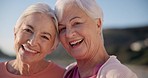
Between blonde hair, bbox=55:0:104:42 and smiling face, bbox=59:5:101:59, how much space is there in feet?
0.06

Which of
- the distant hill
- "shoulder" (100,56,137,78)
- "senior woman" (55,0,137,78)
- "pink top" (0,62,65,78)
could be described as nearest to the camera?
"shoulder" (100,56,137,78)

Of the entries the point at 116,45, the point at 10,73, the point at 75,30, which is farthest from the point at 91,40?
the point at 116,45

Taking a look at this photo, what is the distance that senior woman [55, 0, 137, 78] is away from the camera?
1.64 metres

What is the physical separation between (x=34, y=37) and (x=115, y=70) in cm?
42

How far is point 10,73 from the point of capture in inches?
70.1

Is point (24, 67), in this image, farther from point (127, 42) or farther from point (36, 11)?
point (127, 42)

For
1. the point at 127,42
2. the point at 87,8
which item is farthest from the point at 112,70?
the point at 127,42

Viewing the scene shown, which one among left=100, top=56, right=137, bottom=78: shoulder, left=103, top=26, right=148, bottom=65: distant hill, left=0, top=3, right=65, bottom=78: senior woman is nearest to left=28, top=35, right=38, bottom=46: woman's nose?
left=0, top=3, right=65, bottom=78: senior woman

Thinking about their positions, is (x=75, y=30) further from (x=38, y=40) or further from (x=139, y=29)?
(x=139, y=29)

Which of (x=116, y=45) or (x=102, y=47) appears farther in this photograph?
(x=116, y=45)

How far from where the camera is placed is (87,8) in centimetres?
166

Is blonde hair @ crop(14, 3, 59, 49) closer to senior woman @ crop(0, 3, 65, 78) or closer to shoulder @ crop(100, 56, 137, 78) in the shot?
senior woman @ crop(0, 3, 65, 78)

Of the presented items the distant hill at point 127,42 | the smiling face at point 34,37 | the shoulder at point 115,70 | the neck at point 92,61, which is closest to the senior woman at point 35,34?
the smiling face at point 34,37

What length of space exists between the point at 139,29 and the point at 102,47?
41.1ft
